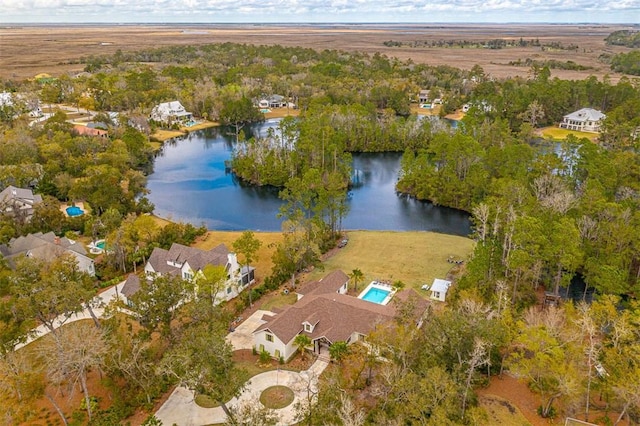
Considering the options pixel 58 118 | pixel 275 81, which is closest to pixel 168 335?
pixel 58 118

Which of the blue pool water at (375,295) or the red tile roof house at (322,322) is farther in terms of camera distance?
the blue pool water at (375,295)

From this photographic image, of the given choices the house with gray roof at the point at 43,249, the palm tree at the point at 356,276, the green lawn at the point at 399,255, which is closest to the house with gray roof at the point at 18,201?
the house with gray roof at the point at 43,249

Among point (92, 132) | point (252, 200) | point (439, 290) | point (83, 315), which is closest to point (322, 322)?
point (439, 290)

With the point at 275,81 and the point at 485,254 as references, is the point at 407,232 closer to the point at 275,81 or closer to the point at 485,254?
the point at 485,254

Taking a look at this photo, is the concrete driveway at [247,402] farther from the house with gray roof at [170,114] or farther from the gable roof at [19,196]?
the house with gray roof at [170,114]

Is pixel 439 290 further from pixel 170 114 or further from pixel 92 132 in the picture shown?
pixel 170 114

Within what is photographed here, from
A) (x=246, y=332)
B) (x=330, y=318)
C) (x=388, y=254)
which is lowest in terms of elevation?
(x=388, y=254)
